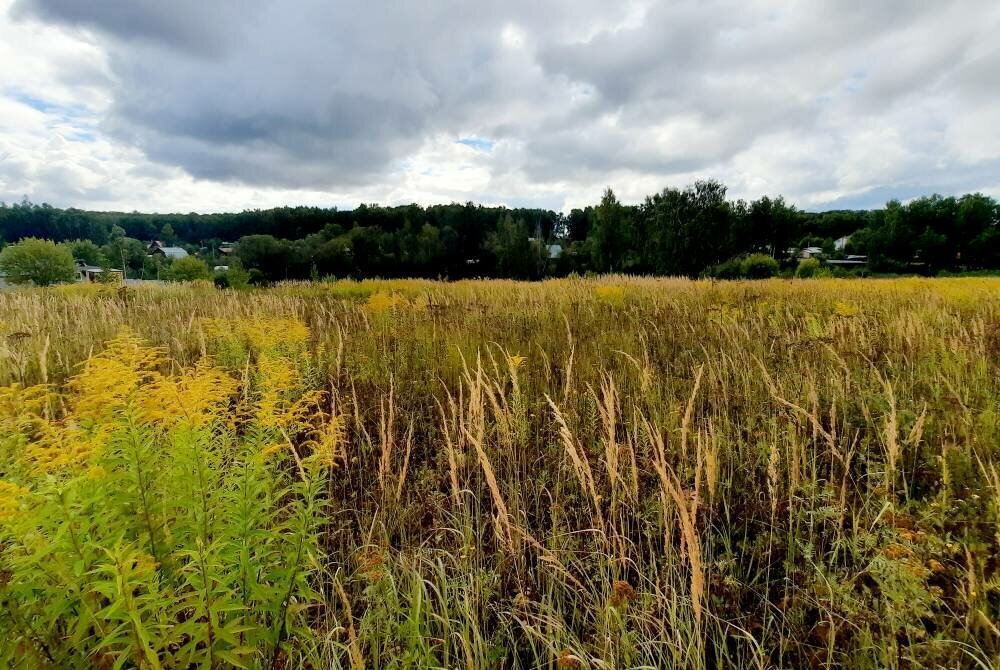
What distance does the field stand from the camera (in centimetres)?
95

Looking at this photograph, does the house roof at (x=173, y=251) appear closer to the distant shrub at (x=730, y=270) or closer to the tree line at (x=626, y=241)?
the tree line at (x=626, y=241)

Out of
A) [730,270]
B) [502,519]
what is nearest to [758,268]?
[730,270]

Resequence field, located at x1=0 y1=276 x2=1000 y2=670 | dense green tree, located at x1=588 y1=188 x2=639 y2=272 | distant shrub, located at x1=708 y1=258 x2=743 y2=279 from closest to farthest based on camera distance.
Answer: field, located at x1=0 y1=276 x2=1000 y2=670, distant shrub, located at x1=708 y1=258 x2=743 y2=279, dense green tree, located at x1=588 y1=188 x2=639 y2=272

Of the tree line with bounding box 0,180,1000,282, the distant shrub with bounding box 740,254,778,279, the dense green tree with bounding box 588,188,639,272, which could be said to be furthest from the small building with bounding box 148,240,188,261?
the distant shrub with bounding box 740,254,778,279

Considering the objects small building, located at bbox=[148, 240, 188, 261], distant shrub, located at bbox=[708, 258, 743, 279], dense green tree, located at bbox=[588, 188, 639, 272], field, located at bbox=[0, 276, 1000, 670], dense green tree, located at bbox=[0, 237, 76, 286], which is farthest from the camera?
small building, located at bbox=[148, 240, 188, 261]

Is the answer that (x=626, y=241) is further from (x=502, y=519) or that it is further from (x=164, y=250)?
(x=164, y=250)

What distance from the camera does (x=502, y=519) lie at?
1.41 m

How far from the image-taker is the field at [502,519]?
3.11ft

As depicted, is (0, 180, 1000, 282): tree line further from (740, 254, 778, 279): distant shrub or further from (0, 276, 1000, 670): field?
(0, 276, 1000, 670): field

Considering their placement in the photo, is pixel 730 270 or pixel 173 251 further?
pixel 173 251

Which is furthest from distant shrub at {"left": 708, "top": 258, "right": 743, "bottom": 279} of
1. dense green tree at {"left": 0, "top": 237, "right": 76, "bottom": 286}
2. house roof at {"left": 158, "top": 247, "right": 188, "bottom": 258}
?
house roof at {"left": 158, "top": 247, "right": 188, "bottom": 258}

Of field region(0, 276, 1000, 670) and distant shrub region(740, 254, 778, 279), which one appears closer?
field region(0, 276, 1000, 670)

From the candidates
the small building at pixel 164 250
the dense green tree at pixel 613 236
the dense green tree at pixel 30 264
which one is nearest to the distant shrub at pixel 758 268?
the dense green tree at pixel 613 236

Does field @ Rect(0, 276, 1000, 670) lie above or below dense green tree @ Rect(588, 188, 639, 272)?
below
